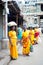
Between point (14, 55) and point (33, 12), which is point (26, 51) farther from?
point (33, 12)

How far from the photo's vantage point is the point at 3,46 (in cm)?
2036

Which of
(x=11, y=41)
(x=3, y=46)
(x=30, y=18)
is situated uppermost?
(x=11, y=41)

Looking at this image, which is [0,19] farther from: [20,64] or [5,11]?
[20,64]

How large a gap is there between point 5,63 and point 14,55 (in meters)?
1.83

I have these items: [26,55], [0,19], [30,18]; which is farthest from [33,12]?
[26,55]

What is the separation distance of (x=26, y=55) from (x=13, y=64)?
135 inches

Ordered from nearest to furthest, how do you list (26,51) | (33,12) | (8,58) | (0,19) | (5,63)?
(5,63)
(8,58)
(26,51)
(0,19)
(33,12)

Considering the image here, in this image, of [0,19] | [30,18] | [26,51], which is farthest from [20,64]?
[30,18]

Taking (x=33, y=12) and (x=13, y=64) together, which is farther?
(x=33, y=12)

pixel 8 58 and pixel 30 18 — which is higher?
pixel 8 58

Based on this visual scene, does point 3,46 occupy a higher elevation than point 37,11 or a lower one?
higher

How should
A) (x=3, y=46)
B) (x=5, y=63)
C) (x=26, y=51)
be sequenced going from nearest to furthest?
1. (x=5, y=63)
2. (x=26, y=51)
3. (x=3, y=46)

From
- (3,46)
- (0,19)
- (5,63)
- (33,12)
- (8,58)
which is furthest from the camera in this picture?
(33,12)

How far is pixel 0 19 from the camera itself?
972 inches
